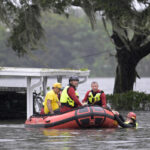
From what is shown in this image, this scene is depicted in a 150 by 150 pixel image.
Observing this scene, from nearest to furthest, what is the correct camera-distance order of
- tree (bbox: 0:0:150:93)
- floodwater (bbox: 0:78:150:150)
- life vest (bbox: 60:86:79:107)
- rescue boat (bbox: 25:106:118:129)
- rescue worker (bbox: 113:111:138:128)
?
floodwater (bbox: 0:78:150:150) → rescue boat (bbox: 25:106:118:129) → life vest (bbox: 60:86:79:107) → rescue worker (bbox: 113:111:138:128) → tree (bbox: 0:0:150:93)

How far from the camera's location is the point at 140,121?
2286 cm

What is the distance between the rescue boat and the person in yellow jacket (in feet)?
1.37

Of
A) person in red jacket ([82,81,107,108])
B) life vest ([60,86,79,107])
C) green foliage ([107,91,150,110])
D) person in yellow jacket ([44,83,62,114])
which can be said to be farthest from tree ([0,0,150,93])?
life vest ([60,86,79,107])

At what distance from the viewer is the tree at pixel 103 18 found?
25.0 m

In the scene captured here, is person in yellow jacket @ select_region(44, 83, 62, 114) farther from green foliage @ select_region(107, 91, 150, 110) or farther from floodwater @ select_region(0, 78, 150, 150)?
green foliage @ select_region(107, 91, 150, 110)

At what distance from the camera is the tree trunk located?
30031mm

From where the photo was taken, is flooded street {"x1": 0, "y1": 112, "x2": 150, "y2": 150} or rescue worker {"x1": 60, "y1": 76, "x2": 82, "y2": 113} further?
rescue worker {"x1": 60, "y1": 76, "x2": 82, "y2": 113}

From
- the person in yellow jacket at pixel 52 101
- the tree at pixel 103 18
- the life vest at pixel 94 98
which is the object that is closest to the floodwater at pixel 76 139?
the person in yellow jacket at pixel 52 101

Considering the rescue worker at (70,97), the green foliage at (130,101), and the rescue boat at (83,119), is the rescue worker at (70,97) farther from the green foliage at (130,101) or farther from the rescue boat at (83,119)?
the green foliage at (130,101)

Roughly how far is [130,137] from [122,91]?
49.3ft

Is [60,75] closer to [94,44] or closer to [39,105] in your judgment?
[39,105]

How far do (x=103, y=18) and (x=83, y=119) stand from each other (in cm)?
1014

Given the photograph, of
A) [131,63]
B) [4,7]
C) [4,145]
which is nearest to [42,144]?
[4,145]

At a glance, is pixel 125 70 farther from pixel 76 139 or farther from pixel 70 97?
pixel 76 139
